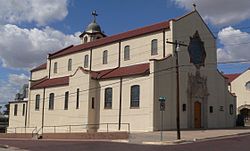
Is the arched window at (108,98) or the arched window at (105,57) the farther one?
the arched window at (105,57)

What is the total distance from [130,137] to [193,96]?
12692 millimetres

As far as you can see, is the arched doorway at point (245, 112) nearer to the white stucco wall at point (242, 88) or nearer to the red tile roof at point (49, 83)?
the white stucco wall at point (242, 88)

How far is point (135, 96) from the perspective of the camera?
128 feet

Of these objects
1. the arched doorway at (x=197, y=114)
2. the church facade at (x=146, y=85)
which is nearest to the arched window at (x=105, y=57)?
the church facade at (x=146, y=85)

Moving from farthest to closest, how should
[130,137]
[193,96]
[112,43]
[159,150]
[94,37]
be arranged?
→ 1. [94,37]
2. [112,43]
3. [193,96]
4. [130,137]
5. [159,150]

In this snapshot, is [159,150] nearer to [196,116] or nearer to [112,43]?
[196,116]

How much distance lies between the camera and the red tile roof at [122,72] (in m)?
38.6

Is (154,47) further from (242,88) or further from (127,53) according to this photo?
(242,88)

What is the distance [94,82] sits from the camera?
→ 4391cm

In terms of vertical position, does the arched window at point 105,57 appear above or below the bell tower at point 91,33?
below

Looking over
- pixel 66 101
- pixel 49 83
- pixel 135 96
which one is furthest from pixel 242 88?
pixel 49 83

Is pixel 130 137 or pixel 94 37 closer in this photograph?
pixel 130 137

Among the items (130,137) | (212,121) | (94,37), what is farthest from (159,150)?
(94,37)

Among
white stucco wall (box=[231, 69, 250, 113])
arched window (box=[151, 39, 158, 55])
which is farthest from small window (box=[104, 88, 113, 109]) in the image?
white stucco wall (box=[231, 69, 250, 113])
